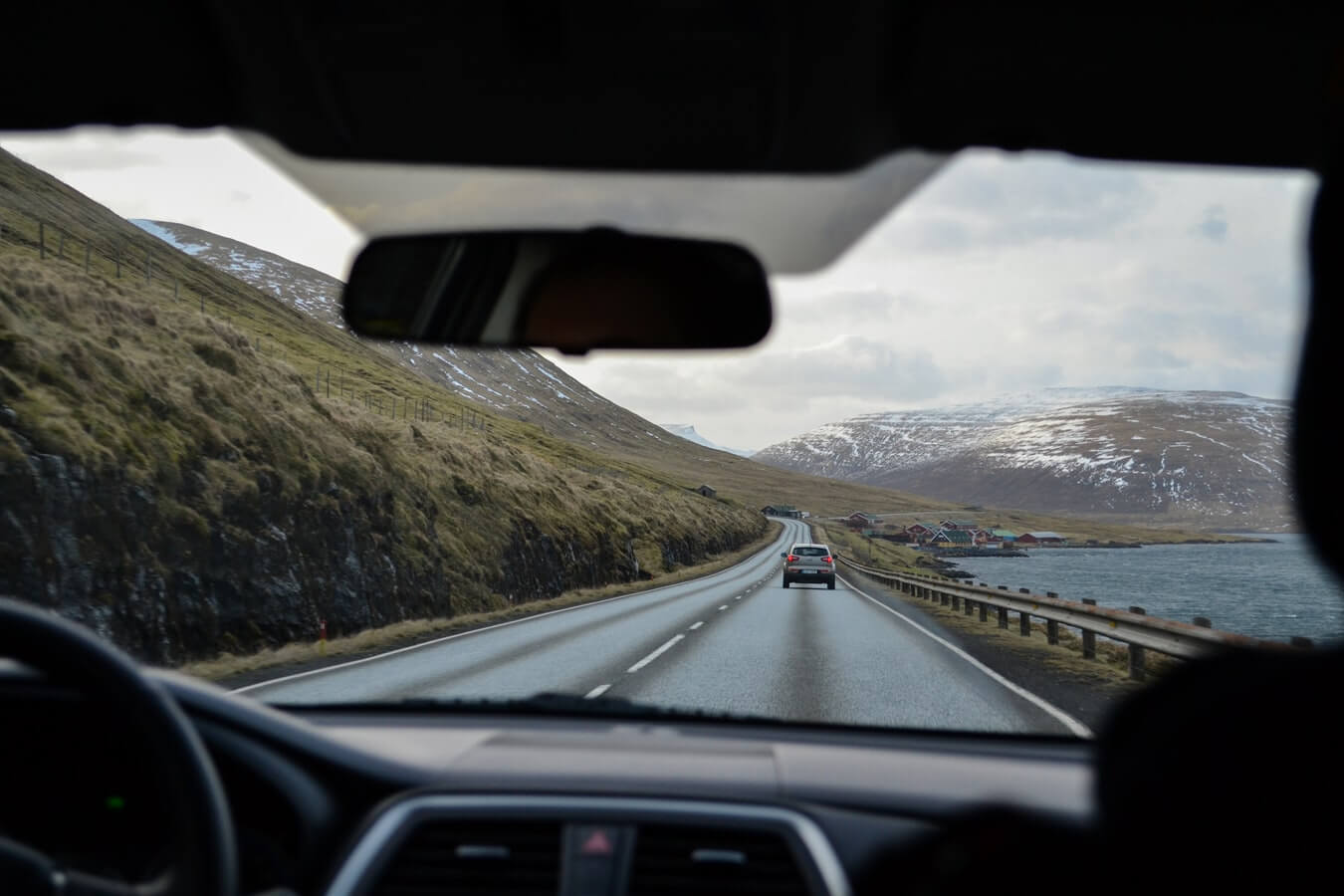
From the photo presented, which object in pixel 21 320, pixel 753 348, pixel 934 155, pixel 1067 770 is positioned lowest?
pixel 1067 770

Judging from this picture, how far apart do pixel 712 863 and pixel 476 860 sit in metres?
0.66

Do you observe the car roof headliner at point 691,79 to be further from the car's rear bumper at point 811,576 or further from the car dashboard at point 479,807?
the car's rear bumper at point 811,576

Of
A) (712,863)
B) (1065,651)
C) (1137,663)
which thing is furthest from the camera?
(1065,651)

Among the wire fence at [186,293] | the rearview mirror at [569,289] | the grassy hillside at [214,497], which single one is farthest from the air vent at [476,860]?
the wire fence at [186,293]

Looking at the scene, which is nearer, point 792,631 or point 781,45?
point 781,45

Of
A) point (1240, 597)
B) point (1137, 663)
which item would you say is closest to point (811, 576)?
point (1240, 597)

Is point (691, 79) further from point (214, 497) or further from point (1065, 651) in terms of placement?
point (214, 497)

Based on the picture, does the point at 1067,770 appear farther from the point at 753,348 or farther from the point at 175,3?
the point at 175,3

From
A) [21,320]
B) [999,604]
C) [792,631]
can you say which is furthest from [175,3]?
[21,320]

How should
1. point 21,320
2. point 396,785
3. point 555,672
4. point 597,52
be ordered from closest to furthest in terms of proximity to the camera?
point 597,52
point 396,785
point 555,672
point 21,320

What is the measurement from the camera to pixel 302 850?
9.71 feet

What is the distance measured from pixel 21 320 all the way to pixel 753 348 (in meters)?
20.9

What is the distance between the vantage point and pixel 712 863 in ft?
9.77

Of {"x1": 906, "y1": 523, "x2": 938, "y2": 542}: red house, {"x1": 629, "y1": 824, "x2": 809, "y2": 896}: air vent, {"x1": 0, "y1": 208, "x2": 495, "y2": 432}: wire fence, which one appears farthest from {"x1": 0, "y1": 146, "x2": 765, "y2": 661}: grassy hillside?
{"x1": 906, "y1": 523, "x2": 938, "y2": 542}: red house
